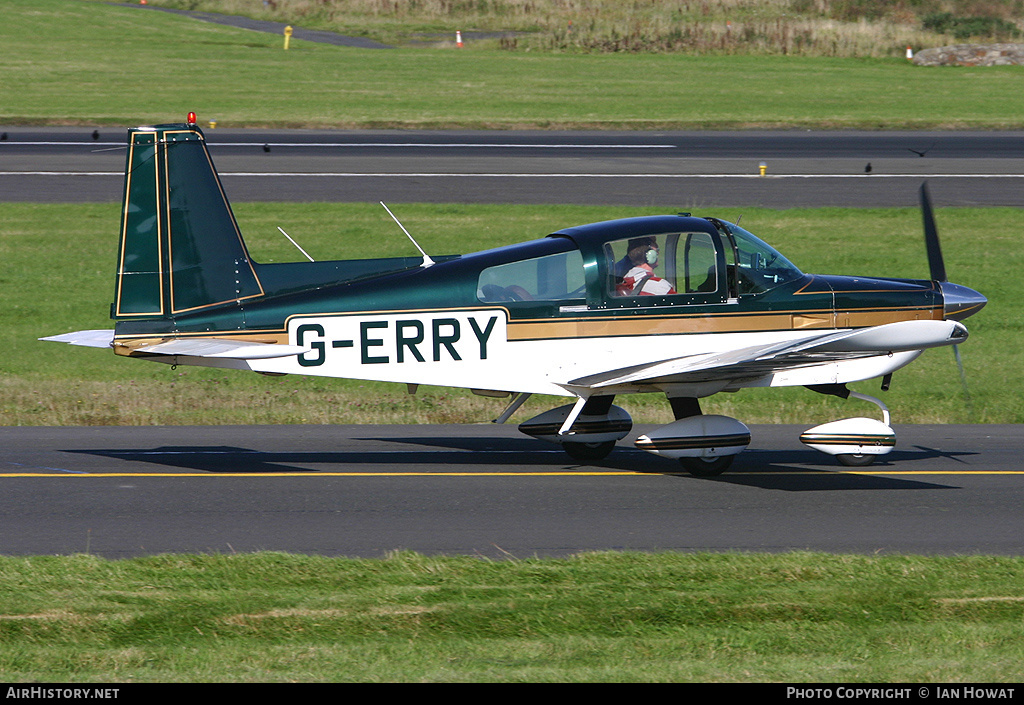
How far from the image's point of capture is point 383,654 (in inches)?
253

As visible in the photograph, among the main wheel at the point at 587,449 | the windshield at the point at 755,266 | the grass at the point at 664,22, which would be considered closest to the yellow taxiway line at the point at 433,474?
the main wheel at the point at 587,449

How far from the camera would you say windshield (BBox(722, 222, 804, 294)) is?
35.7 feet

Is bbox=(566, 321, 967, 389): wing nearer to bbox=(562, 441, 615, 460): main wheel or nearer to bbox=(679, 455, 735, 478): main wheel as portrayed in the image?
bbox=(679, 455, 735, 478): main wheel

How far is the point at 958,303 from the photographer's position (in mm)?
11297

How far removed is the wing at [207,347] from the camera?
10000mm

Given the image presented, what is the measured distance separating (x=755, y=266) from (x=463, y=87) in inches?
1389

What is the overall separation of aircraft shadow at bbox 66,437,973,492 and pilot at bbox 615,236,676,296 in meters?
1.85

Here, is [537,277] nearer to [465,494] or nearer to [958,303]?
[465,494]

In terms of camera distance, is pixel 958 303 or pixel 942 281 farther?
pixel 942 281

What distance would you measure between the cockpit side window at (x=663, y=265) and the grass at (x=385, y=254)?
3730mm

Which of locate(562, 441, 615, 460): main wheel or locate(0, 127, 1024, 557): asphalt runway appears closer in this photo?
locate(0, 127, 1024, 557): asphalt runway

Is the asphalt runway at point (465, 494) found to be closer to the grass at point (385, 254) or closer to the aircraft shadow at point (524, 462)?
the aircraft shadow at point (524, 462)

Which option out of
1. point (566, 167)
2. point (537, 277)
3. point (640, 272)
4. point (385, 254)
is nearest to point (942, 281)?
point (640, 272)

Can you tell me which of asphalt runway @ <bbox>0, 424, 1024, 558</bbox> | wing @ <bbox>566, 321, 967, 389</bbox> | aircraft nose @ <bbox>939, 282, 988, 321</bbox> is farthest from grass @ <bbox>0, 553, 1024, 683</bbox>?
aircraft nose @ <bbox>939, 282, 988, 321</bbox>
